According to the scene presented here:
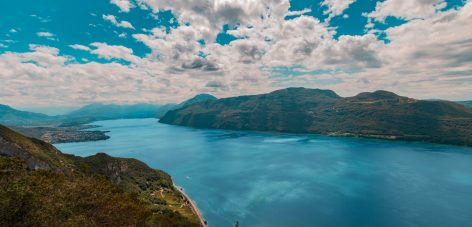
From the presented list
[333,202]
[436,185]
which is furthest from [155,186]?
[436,185]

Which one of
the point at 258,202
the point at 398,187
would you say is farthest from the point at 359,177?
the point at 258,202

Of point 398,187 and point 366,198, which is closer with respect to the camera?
point 366,198

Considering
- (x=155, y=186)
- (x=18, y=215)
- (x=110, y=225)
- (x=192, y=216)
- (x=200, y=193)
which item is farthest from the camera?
(x=200, y=193)

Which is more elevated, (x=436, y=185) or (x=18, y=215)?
(x=18, y=215)

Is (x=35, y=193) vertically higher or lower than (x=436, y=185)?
higher

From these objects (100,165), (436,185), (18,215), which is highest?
(18,215)

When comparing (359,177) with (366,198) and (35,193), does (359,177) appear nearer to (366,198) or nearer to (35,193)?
(366,198)

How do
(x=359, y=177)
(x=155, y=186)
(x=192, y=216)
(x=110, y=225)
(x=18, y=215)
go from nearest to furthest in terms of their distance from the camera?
(x=18, y=215), (x=110, y=225), (x=192, y=216), (x=155, y=186), (x=359, y=177)

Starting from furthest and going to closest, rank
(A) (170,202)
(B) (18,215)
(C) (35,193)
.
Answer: (A) (170,202), (C) (35,193), (B) (18,215)

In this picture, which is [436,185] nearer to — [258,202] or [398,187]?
[398,187]
